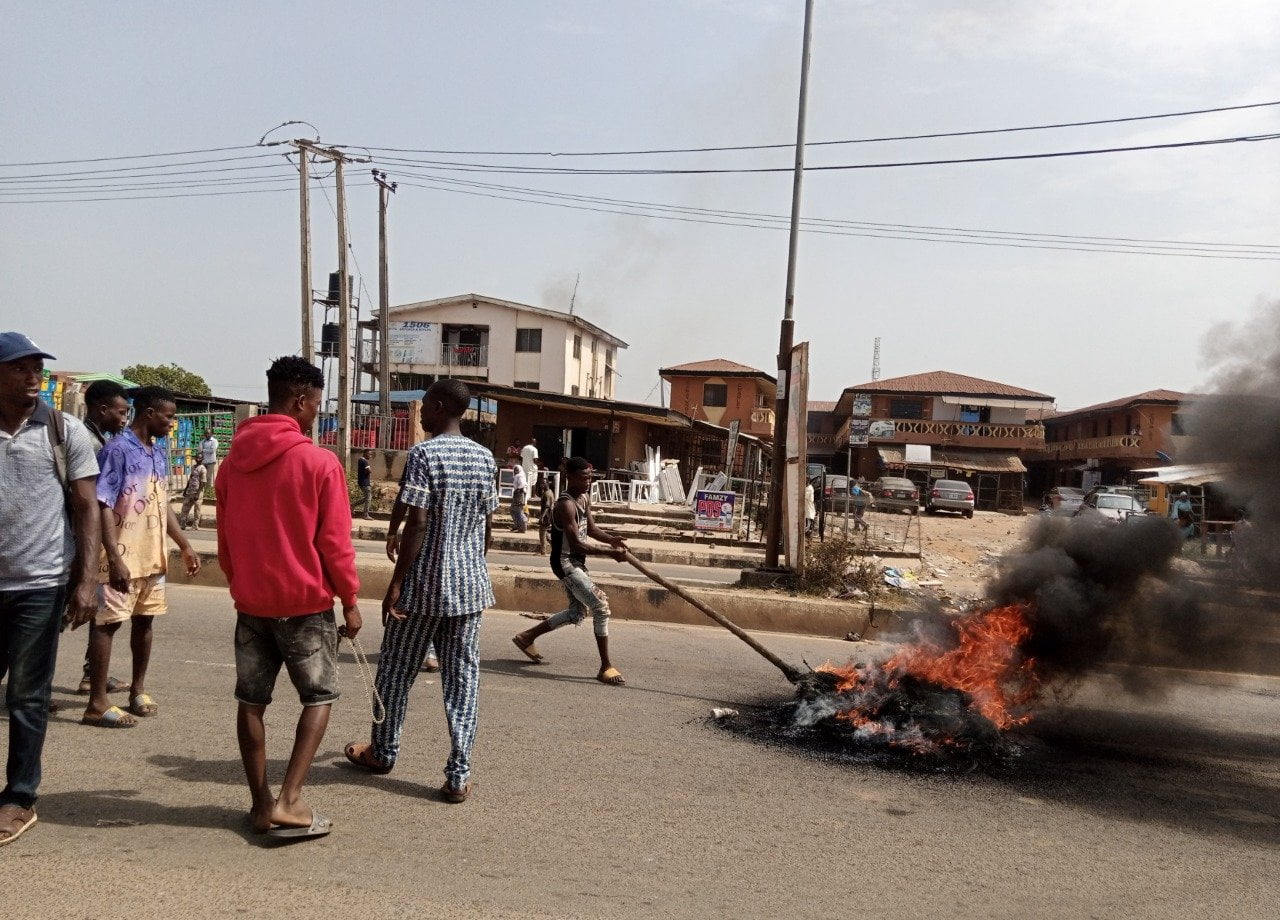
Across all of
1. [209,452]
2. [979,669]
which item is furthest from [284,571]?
[209,452]

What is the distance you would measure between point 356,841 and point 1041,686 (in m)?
4.51

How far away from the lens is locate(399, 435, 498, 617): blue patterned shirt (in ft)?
14.0

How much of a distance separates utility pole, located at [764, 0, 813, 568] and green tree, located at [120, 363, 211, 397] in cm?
4028

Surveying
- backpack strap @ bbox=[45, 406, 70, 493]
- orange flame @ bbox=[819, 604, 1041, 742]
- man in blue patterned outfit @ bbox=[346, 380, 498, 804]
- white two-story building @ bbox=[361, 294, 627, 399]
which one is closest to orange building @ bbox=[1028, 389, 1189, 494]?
white two-story building @ bbox=[361, 294, 627, 399]

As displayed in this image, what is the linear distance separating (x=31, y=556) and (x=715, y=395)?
5147cm

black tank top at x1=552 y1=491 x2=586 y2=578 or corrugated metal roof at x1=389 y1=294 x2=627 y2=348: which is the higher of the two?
corrugated metal roof at x1=389 y1=294 x2=627 y2=348

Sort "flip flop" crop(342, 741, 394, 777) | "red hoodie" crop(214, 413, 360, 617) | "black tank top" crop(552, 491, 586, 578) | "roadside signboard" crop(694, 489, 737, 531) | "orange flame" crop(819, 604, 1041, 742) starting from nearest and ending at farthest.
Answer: "red hoodie" crop(214, 413, 360, 617)
"flip flop" crop(342, 741, 394, 777)
"orange flame" crop(819, 604, 1041, 742)
"black tank top" crop(552, 491, 586, 578)
"roadside signboard" crop(694, 489, 737, 531)

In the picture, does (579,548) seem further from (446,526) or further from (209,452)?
(209,452)

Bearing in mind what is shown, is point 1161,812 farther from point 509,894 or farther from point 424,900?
point 424,900

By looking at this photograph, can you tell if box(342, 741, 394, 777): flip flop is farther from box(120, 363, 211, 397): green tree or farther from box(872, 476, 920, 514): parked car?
box(120, 363, 211, 397): green tree

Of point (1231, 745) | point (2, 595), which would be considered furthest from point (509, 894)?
point (1231, 745)

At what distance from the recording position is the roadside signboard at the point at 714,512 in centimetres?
1978

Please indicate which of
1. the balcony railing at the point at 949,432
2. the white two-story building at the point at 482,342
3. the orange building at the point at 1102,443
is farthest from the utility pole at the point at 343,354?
the balcony railing at the point at 949,432

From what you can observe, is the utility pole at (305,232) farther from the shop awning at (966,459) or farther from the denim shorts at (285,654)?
the shop awning at (966,459)
